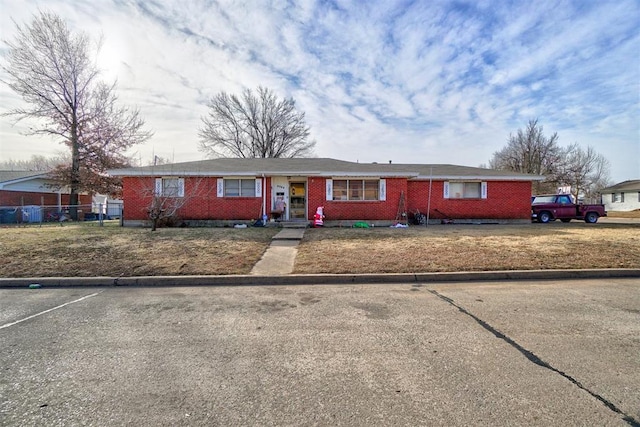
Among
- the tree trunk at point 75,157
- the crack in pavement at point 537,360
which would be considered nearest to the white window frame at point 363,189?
the crack in pavement at point 537,360

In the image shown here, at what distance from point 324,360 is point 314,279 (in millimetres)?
3234

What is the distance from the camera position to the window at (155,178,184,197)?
1495 cm

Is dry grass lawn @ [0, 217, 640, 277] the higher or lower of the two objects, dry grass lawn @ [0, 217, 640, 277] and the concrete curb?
the higher

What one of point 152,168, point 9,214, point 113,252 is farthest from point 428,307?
point 9,214

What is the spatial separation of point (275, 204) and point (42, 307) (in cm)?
1118

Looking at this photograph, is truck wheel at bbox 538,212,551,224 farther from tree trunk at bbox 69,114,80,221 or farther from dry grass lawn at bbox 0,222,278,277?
tree trunk at bbox 69,114,80,221

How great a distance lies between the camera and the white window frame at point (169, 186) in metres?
14.9

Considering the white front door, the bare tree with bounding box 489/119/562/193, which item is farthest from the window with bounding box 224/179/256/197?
the bare tree with bounding box 489/119/562/193

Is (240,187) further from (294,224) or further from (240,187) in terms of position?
(294,224)

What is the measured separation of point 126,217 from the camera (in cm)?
1554

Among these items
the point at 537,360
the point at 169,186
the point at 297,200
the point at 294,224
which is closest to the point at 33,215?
the point at 169,186

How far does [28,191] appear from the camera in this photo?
82.3ft

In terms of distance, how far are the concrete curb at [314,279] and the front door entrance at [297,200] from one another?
9.50m

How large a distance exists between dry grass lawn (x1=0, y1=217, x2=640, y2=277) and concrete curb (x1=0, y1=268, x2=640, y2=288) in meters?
0.28
